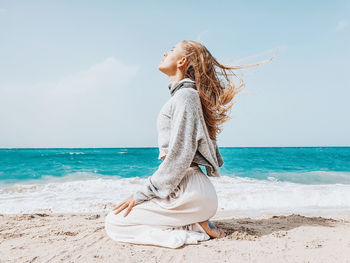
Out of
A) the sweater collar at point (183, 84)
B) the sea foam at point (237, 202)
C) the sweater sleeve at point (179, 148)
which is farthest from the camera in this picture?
the sea foam at point (237, 202)

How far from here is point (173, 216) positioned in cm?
283

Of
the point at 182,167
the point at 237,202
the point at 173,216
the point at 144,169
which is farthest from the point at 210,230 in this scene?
the point at 144,169

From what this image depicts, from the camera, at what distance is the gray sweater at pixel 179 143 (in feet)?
8.84

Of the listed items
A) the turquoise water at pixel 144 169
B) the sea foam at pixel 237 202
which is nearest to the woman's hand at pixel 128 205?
the sea foam at pixel 237 202

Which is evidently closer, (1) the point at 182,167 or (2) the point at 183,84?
(1) the point at 182,167

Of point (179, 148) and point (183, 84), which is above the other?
point (183, 84)

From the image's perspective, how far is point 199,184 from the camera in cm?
288

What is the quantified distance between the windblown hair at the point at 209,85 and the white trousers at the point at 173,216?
0.65m

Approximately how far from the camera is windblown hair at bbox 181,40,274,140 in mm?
2992

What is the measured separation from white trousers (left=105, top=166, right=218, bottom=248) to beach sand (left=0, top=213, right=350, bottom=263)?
0.10 m

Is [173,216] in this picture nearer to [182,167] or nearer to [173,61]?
[182,167]

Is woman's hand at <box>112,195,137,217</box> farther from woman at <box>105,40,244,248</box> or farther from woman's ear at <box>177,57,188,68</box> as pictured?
woman's ear at <box>177,57,188,68</box>

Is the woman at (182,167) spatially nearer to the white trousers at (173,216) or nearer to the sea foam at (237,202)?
the white trousers at (173,216)

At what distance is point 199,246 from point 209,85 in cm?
163
